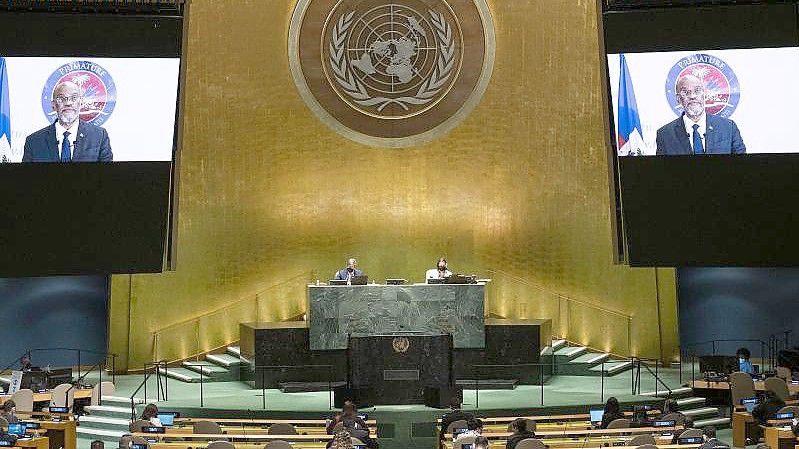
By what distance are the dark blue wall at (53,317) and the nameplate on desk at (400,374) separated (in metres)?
6.41

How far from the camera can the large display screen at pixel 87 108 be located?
53.1ft

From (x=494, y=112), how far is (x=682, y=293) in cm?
490

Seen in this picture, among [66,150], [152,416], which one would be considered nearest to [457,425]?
[152,416]

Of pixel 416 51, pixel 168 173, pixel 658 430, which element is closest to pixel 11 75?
pixel 168 173

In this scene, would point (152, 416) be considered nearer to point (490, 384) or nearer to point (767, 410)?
point (490, 384)

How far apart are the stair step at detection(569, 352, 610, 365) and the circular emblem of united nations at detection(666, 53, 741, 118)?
204 inches

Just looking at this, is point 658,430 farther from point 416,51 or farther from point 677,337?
point 416,51

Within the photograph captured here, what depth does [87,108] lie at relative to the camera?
16500 millimetres

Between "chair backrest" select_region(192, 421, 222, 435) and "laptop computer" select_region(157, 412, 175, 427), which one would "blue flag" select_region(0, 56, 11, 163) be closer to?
"laptop computer" select_region(157, 412, 175, 427)

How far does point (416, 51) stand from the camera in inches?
808

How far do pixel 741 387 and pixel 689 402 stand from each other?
1.03m

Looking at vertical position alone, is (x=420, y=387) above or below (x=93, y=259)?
below

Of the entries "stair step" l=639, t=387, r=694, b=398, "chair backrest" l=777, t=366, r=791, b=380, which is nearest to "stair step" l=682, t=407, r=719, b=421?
"stair step" l=639, t=387, r=694, b=398

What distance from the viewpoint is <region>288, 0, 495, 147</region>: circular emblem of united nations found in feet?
67.1
